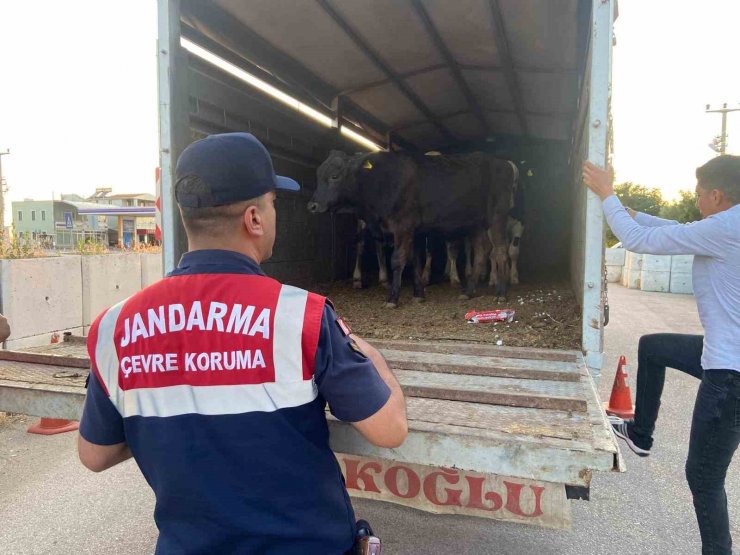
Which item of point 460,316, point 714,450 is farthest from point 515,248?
point 714,450

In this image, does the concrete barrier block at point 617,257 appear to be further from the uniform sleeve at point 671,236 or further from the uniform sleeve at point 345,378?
the uniform sleeve at point 345,378

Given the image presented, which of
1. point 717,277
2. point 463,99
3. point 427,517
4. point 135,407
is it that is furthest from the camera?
point 463,99

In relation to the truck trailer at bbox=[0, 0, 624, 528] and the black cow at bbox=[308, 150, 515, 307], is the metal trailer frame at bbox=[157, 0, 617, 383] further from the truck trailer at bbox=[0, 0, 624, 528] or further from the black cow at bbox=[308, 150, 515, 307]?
the black cow at bbox=[308, 150, 515, 307]

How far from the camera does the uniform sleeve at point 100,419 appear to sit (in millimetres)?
1588

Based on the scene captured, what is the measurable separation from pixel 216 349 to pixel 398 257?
4862mm

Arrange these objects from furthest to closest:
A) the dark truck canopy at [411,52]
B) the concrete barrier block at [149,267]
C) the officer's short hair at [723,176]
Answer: the concrete barrier block at [149,267]
the dark truck canopy at [411,52]
the officer's short hair at [723,176]

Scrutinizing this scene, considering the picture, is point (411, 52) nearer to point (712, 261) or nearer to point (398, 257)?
point (398, 257)

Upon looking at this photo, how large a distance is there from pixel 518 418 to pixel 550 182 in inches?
338

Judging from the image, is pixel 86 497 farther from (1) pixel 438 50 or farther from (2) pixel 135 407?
(1) pixel 438 50

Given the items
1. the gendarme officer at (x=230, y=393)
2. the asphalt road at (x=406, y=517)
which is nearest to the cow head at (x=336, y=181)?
the asphalt road at (x=406, y=517)

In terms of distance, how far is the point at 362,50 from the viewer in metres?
5.96

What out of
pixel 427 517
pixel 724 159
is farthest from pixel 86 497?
pixel 724 159

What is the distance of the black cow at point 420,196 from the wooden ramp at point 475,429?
2.89 m

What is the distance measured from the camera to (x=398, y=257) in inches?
246
